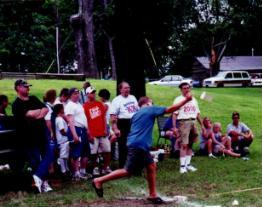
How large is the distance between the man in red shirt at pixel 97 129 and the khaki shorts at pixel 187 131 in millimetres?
1613

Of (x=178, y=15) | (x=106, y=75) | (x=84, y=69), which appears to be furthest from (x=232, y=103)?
(x=106, y=75)

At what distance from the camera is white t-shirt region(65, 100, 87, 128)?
11.1 meters

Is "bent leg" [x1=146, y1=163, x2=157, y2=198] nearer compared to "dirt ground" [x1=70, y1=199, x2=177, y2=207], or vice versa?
"dirt ground" [x1=70, y1=199, x2=177, y2=207]

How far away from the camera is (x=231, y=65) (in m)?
77.7

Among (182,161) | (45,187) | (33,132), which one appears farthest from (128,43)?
(45,187)

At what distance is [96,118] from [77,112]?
0.57 meters

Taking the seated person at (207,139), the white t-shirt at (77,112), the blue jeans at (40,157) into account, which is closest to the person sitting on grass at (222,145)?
the seated person at (207,139)

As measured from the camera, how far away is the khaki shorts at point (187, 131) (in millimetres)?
12211

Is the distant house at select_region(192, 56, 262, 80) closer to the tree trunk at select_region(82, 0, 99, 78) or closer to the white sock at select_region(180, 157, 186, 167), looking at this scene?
the tree trunk at select_region(82, 0, 99, 78)

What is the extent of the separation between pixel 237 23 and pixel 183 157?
150ft

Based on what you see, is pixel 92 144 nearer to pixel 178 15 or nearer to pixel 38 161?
pixel 38 161

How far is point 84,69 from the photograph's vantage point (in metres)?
31.2

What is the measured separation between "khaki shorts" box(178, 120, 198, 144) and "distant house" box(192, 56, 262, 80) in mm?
63974

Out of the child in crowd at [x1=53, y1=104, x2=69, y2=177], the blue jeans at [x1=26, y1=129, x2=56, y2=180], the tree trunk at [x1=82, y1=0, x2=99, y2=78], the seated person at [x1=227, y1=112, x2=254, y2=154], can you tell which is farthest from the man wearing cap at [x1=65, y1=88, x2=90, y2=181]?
the tree trunk at [x1=82, y1=0, x2=99, y2=78]
